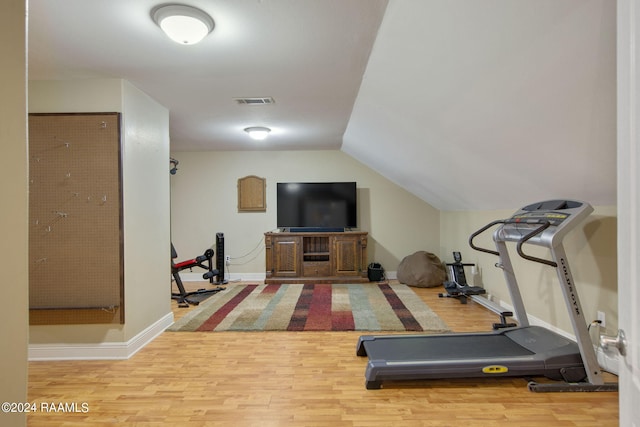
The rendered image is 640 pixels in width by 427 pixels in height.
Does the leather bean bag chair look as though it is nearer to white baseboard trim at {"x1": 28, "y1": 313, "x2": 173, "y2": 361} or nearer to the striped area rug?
the striped area rug

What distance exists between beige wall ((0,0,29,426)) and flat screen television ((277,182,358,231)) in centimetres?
516

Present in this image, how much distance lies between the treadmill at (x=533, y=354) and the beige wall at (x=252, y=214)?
11.8 ft

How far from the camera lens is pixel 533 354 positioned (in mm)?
2262

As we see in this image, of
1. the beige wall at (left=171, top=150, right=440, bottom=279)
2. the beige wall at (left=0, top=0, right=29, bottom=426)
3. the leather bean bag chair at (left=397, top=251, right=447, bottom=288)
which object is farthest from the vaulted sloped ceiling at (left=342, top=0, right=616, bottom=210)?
the beige wall at (left=171, top=150, right=440, bottom=279)

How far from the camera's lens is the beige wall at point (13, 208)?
720 mm

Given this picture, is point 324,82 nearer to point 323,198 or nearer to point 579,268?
point 579,268

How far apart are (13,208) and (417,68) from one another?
2.31 metres

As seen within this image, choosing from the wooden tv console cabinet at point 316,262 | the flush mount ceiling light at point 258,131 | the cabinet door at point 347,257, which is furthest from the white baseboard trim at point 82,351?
Answer: the cabinet door at point 347,257

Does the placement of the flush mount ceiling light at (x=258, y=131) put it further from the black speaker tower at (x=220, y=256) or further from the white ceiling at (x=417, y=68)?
the black speaker tower at (x=220, y=256)

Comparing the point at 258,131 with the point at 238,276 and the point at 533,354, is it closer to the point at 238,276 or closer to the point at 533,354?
the point at 238,276

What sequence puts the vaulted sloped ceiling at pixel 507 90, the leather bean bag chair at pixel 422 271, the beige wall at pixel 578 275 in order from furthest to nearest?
the leather bean bag chair at pixel 422 271, the beige wall at pixel 578 275, the vaulted sloped ceiling at pixel 507 90

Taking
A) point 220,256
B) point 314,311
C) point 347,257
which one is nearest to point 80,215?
point 314,311

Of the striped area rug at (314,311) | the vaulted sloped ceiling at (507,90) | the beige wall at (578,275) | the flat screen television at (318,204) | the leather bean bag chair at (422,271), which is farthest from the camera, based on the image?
the flat screen television at (318,204)

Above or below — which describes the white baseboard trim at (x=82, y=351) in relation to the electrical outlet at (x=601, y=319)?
below
